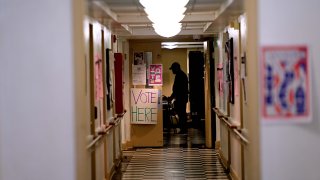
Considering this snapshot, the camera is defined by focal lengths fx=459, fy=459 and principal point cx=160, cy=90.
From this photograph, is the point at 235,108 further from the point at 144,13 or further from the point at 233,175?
the point at 144,13

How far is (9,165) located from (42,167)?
233 mm

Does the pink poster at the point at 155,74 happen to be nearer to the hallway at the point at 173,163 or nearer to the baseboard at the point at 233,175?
the hallway at the point at 173,163

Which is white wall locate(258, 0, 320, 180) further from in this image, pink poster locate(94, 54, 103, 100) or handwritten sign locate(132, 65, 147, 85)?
handwritten sign locate(132, 65, 147, 85)

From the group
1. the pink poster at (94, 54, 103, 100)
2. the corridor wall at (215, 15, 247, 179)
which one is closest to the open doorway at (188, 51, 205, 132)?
the corridor wall at (215, 15, 247, 179)

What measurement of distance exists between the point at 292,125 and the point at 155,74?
708 cm

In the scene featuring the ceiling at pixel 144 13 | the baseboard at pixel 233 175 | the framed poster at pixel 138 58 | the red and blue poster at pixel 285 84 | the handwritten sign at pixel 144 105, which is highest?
the ceiling at pixel 144 13

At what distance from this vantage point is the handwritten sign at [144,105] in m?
9.99

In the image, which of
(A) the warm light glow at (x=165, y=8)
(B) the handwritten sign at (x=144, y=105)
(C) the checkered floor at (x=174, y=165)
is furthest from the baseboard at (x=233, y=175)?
(B) the handwritten sign at (x=144, y=105)

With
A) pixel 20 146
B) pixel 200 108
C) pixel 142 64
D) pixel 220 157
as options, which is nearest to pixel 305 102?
pixel 20 146

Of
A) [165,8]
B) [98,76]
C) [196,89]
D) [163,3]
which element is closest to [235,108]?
[98,76]

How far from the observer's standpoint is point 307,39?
3.06 m

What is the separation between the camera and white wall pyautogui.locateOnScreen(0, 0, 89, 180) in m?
3.04

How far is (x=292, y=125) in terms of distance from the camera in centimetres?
307

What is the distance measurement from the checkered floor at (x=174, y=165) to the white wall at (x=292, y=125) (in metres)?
4.10
